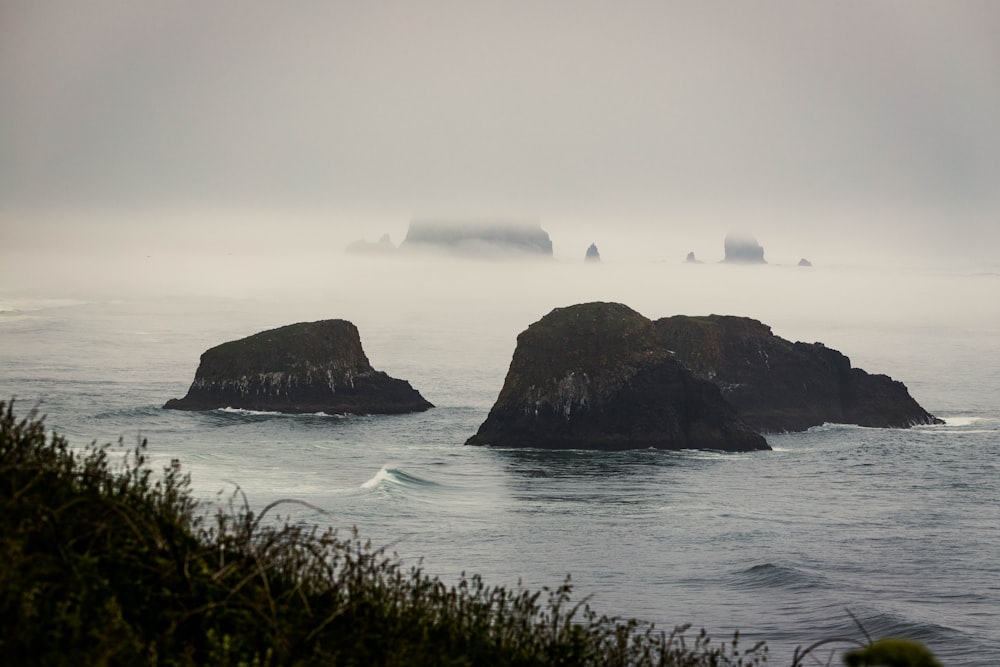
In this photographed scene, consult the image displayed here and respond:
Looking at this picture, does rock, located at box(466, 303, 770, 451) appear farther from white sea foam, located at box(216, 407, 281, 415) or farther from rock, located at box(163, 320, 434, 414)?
white sea foam, located at box(216, 407, 281, 415)

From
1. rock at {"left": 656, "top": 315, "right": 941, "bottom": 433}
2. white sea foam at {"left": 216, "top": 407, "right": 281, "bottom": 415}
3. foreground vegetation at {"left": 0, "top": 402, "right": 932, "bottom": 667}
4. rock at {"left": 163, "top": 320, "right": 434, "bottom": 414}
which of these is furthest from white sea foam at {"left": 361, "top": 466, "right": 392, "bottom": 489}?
foreground vegetation at {"left": 0, "top": 402, "right": 932, "bottom": 667}

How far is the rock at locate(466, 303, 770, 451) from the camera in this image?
304ft

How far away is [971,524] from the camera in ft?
195

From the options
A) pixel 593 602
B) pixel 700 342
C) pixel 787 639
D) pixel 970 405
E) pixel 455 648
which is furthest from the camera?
pixel 970 405

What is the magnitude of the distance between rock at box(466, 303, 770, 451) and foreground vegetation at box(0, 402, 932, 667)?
77.1 m

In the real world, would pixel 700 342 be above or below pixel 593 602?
above

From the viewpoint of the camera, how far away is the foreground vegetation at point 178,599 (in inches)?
452

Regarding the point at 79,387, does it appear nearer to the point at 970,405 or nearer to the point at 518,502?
the point at 518,502

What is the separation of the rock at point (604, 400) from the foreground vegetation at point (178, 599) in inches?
3035

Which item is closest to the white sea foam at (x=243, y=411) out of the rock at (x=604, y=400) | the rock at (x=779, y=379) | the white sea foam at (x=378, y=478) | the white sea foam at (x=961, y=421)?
the rock at (x=604, y=400)

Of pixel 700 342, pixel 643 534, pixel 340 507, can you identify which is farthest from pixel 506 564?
pixel 700 342

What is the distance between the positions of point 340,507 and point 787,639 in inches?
1209

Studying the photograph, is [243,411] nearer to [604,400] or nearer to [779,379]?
[604,400]

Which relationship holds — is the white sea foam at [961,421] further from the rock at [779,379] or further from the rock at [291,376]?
the rock at [291,376]
